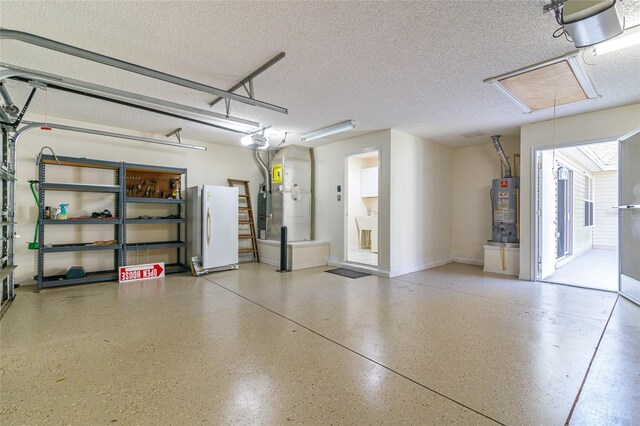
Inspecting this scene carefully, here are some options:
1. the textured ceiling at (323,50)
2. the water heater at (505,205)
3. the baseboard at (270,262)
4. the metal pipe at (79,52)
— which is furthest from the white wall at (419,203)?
the metal pipe at (79,52)

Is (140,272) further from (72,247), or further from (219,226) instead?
(219,226)

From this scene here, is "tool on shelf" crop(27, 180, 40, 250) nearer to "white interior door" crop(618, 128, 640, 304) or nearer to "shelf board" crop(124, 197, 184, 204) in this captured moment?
"shelf board" crop(124, 197, 184, 204)

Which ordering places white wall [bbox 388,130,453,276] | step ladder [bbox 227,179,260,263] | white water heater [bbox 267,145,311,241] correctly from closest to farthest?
white wall [bbox 388,130,453,276], white water heater [bbox 267,145,311,241], step ladder [bbox 227,179,260,263]

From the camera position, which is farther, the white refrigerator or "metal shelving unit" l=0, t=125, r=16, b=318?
the white refrigerator

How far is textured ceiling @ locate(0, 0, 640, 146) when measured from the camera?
2.12 m

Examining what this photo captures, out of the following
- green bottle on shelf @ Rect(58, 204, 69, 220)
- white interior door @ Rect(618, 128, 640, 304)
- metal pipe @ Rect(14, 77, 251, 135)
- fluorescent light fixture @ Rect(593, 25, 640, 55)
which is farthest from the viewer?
green bottle on shelf @ Rect(58, 204, 69, 220)

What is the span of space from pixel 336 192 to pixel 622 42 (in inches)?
175

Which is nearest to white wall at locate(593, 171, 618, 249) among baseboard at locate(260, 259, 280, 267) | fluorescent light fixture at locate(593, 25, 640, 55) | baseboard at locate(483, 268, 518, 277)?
baseboard at locate(483, 268, 518, 277)

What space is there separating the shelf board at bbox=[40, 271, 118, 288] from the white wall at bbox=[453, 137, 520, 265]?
6.97 metres

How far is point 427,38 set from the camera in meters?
2.45

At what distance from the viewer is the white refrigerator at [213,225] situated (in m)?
5.25

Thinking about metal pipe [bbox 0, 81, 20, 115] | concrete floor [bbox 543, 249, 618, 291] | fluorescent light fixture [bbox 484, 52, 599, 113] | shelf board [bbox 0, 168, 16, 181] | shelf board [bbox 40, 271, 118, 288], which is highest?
fluorescent light fixture [bbox 484, 52, 599, 113]

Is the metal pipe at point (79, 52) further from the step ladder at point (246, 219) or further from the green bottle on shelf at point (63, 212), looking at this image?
the step ladder at point (246, 219)

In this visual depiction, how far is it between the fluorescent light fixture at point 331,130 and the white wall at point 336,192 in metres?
0.80
